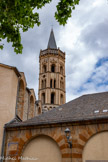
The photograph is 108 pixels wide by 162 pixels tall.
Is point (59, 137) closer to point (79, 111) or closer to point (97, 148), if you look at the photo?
point (97, 148)

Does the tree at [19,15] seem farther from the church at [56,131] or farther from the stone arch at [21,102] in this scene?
the stone arch at [21,102]

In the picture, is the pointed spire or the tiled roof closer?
the tiled roof

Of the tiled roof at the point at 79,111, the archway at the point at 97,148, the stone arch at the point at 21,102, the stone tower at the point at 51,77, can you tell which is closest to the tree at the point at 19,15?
the tiled roof at the point at 79,111

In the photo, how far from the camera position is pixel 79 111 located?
46.6ft

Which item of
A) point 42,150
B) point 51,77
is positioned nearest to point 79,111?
point 42,150

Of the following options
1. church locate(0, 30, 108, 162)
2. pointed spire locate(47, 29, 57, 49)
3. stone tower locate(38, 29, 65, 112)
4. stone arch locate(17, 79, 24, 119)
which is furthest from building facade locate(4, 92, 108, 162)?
pointed spire locate(47, 29, 57, 49)

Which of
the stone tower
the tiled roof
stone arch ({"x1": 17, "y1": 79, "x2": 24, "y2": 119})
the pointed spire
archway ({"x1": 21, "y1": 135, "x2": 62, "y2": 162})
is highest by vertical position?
the pointed spire

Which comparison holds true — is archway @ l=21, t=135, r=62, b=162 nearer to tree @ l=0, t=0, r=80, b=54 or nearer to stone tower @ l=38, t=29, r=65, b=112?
tree @ l=0, t=0, r=80, b=54

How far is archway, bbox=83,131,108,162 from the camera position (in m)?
11.5

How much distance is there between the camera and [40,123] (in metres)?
13.2

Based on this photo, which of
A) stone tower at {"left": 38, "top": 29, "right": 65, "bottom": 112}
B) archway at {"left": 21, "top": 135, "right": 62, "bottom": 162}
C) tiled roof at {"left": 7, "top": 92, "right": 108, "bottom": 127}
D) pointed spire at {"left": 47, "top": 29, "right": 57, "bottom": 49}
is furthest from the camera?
pointed spire at {"left": 47, "top": 29, "right": 57, "bottom": 49}

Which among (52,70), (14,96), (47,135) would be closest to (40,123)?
(47,135)

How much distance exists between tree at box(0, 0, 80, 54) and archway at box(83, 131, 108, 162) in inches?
258

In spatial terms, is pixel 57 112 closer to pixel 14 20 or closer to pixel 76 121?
pixel 76 121
